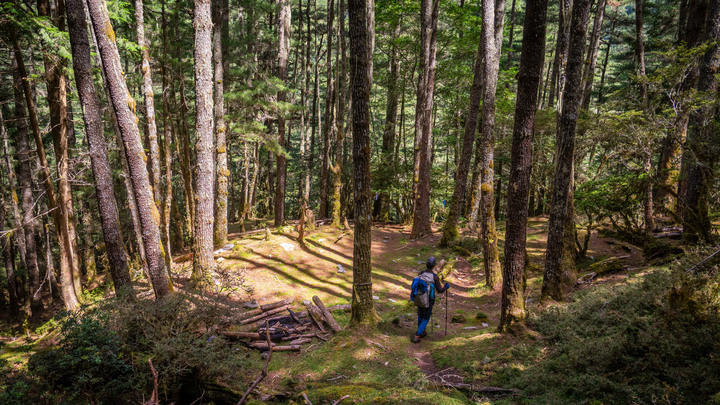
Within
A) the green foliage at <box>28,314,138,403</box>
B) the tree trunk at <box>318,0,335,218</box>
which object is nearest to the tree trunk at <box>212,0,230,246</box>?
the green foliage at <box>28,314,138,403</box>

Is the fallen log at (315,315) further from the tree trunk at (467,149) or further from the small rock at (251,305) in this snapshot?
the tree trunk at (467,149)

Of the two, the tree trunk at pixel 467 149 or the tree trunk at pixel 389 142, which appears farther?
the tree trunk at pixel 389 142

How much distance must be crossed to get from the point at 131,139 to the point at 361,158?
196 inches

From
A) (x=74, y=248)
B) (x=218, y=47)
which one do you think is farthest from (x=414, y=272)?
(x=74, y=248)

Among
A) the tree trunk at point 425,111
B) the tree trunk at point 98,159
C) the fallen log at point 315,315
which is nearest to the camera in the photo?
the tree trunk at point 98,159

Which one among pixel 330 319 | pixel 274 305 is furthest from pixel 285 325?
pixel 330 319

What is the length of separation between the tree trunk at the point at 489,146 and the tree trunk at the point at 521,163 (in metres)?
3.77

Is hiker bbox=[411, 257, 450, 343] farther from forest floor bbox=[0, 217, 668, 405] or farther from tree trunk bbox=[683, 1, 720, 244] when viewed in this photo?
tree trunk bbox=[683, 1, 720, 244]

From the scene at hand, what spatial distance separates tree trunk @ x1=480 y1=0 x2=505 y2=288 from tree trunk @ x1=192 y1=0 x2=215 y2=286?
26.4ft

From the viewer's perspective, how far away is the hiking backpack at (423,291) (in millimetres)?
7590

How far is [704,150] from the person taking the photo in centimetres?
733

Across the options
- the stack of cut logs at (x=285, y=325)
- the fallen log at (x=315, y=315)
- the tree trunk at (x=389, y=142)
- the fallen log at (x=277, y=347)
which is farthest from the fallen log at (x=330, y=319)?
the tree trunk at (x=389, y=142)

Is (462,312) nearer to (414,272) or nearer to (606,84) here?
(414,272)

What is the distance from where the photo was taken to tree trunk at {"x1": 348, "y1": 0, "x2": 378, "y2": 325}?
20.7 ft
